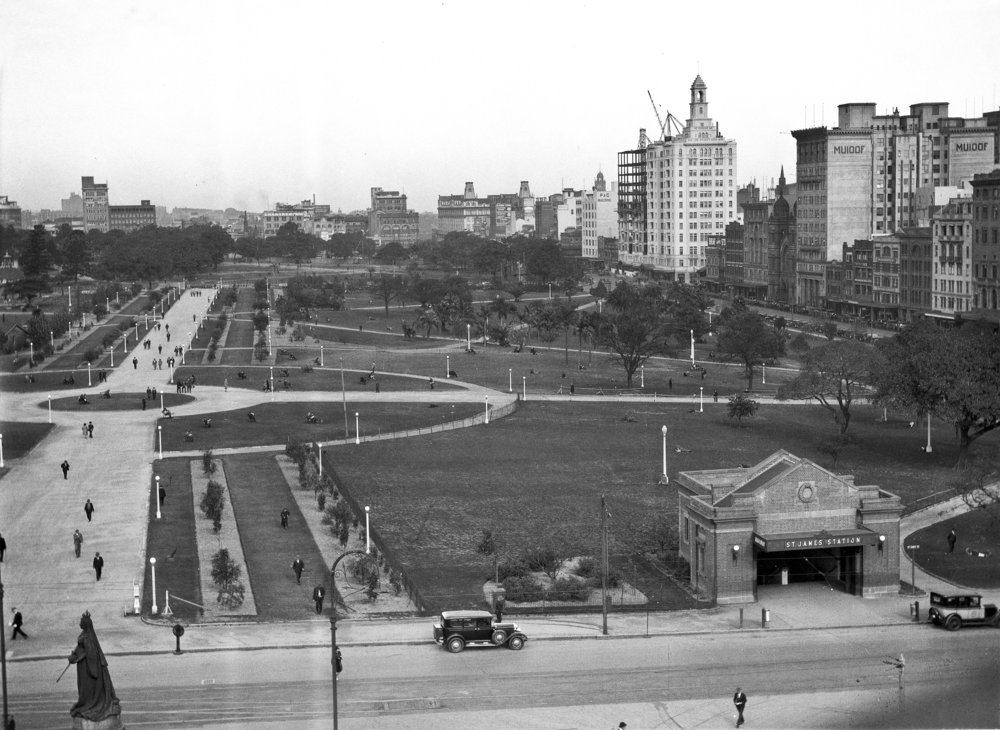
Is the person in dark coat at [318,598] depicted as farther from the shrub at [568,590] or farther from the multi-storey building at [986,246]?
the multi-storey building at [986,246]

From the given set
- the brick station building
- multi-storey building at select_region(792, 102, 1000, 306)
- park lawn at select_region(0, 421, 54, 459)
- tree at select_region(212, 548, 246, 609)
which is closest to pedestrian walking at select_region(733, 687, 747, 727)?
the brick station building

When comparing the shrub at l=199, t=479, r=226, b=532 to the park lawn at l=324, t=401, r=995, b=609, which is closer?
the park lawn at l=324, t=401, r=995, b=609

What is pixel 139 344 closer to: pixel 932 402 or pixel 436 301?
pixel 436 301

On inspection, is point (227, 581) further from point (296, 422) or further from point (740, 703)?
point (296, 422)

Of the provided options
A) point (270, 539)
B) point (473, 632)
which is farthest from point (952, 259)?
point (473, 632)

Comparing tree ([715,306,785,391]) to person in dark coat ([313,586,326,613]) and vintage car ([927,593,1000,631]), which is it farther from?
person in dark coat ([313,586,326,613])

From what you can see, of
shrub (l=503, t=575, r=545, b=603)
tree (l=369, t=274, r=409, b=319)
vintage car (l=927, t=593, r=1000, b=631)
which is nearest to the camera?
vintage car (l=927, t=593, r=1000, b=631)
